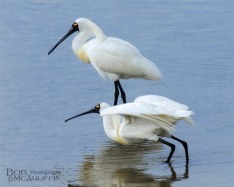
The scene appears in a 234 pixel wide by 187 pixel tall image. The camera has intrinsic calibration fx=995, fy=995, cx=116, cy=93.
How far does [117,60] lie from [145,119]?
2.82m

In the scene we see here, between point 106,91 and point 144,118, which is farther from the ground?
point 144,118

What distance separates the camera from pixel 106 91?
15359 mm

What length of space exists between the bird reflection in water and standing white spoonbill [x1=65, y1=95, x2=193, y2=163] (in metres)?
0.20

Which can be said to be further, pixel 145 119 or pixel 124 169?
pixel 145 119

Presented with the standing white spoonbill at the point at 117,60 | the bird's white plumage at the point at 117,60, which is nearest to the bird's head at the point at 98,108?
the standing white spoonbill at the point at 117,60

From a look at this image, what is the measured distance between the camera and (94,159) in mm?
12320

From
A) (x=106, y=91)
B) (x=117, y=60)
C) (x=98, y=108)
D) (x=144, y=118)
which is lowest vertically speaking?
(x=106, y=91)

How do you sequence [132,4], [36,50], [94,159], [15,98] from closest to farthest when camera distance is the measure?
[94,159] → [15,98] → [36,50] → [132,4]

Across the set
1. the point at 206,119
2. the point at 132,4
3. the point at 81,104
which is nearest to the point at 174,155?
the point at 206,119

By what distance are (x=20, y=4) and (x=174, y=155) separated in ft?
30.0

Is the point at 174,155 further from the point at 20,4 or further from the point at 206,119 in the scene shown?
the point at 20,4

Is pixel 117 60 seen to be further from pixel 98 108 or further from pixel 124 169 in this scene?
pixel 124 169

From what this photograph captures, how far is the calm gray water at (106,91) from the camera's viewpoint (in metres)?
11.7

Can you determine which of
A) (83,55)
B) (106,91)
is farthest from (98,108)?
(83,55)
